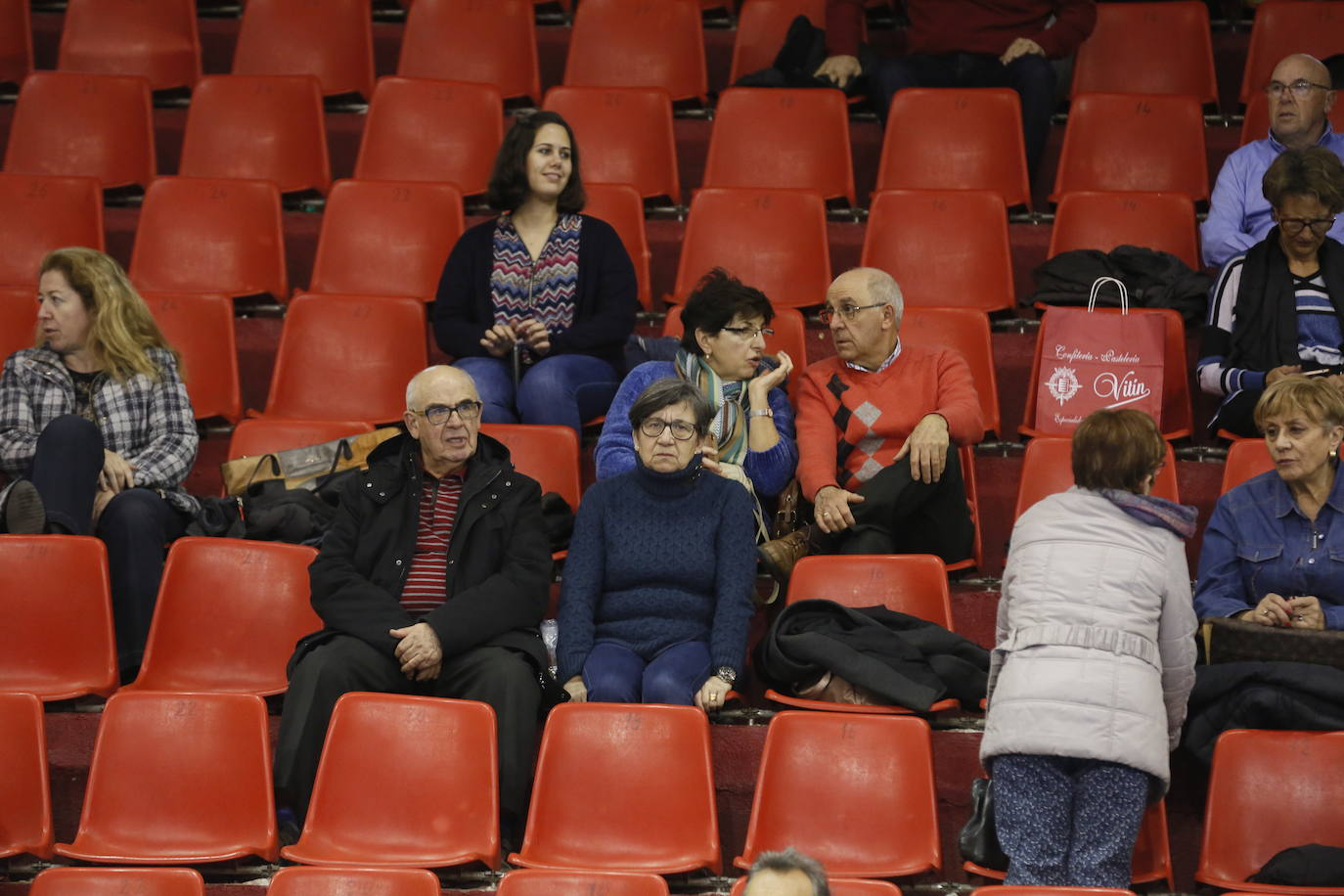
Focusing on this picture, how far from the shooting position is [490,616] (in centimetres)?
357

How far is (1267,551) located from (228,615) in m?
2.06

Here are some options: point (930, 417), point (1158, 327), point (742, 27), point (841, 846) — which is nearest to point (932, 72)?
point (742, 27)

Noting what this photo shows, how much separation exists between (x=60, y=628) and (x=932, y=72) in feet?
9.86

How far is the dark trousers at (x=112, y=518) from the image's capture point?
3.93 meters

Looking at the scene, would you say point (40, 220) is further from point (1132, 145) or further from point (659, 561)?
point (1132, 145)

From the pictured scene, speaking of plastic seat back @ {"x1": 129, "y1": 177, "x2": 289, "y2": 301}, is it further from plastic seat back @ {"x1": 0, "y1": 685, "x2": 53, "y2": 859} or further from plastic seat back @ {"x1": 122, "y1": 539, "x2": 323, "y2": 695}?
plastic seat back @ {"x1": 0, "y1": 685, "x2": 53, "y2": 859}

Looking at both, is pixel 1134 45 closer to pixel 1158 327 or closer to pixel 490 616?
pixel 1158 327

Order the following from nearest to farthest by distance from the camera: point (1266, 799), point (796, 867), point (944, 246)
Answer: point (796, 867), point (1266, 799), point (944, 246)

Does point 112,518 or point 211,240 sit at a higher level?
point 211,240

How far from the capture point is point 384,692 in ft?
11.7

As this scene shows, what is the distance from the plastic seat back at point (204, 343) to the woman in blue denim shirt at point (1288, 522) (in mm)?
2393

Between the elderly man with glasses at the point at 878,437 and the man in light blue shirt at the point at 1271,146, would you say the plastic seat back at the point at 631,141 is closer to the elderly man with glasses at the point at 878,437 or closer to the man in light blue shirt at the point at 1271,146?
the elderly man with glasses at the point at 878,437

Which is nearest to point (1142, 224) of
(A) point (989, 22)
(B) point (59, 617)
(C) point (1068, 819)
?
(A) point (989, 22)

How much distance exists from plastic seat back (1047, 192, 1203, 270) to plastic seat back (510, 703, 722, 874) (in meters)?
2.19
